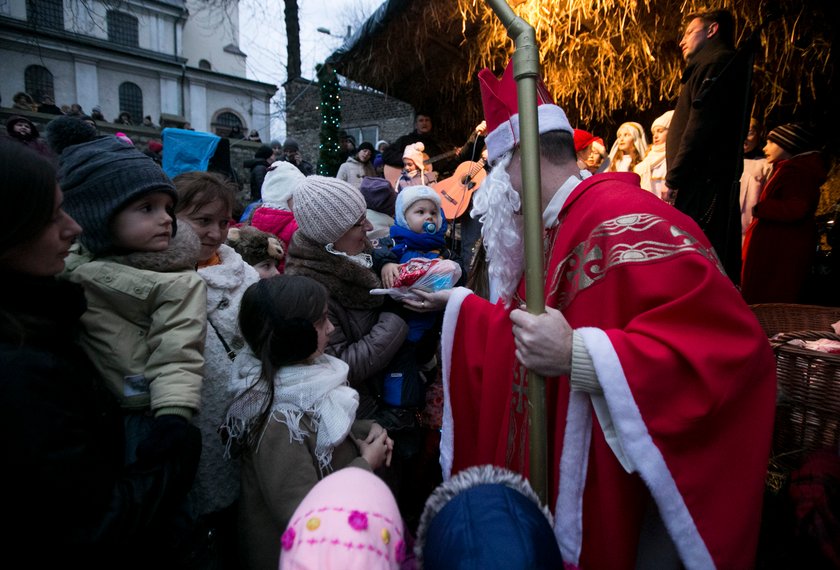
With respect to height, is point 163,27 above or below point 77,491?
above

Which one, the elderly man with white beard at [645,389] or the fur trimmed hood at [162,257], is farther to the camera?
the fur trimmed hood at [162,257]

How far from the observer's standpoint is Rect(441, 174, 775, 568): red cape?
4.07ft

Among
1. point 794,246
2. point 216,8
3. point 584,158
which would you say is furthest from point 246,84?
point 794,246

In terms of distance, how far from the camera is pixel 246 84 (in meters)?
33.0

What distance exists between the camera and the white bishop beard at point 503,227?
5.79 feet

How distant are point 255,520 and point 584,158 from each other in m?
5.15

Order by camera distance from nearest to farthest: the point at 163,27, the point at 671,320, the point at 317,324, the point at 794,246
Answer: the point at 671,320 < the point at 317,324 < the point at 794,246 < the point at 163,27

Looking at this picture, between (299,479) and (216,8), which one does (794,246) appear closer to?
(299,479)

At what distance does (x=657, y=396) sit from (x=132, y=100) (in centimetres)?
3521

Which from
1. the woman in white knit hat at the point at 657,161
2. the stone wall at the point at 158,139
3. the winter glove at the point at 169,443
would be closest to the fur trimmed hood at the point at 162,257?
the winter glove at the point at 169,443

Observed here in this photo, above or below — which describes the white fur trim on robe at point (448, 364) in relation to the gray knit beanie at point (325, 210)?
below

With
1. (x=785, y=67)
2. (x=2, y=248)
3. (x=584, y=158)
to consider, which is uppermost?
(x=785, y=67)

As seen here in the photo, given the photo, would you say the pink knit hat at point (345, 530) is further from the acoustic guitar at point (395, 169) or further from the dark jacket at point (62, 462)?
the acoustic guitar at point (395, 169)

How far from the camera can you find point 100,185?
5.01ft
